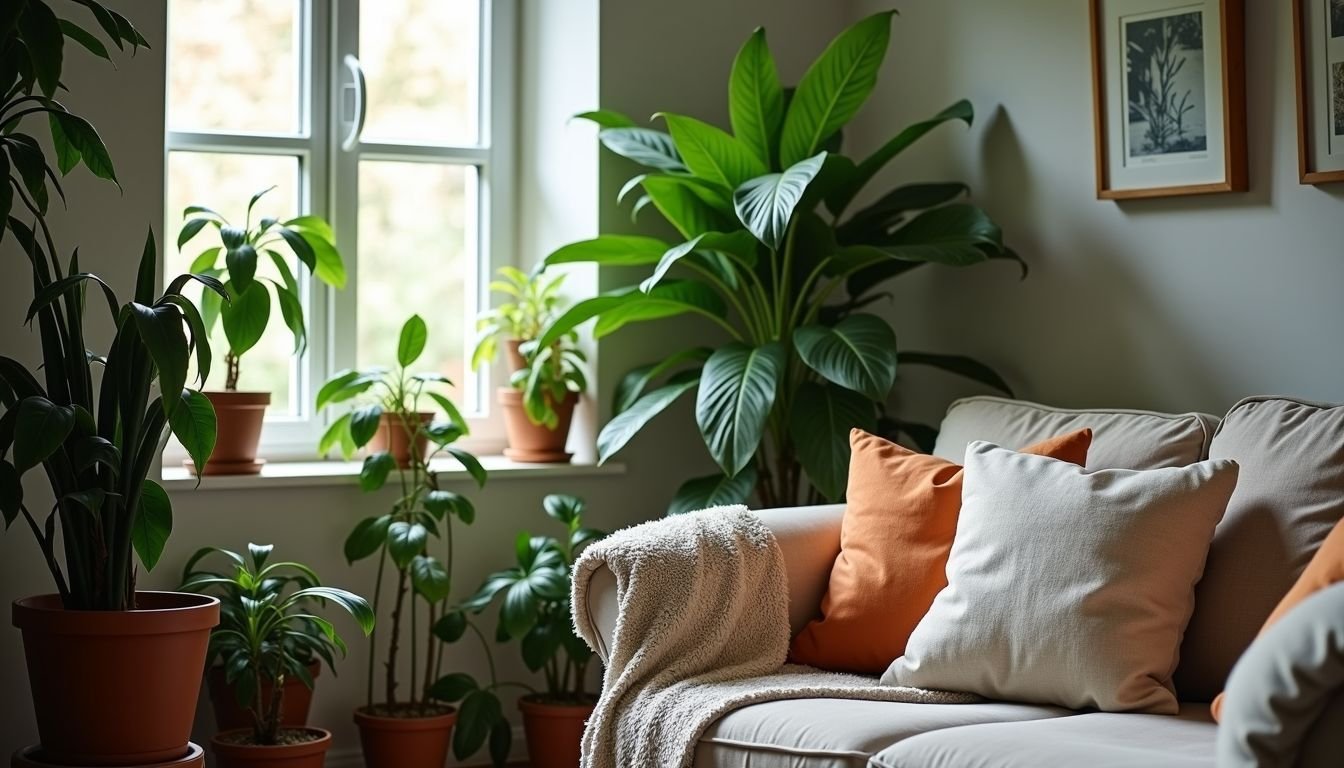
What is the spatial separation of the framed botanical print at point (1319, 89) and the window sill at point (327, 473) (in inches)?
66.4

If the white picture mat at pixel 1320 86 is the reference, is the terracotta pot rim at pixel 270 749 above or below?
below

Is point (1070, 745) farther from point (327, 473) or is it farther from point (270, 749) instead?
point (327, 473)

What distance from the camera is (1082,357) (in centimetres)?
306

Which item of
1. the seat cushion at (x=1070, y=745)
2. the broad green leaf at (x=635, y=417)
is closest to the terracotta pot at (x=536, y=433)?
the broad green leaf at (x=635, y=417)

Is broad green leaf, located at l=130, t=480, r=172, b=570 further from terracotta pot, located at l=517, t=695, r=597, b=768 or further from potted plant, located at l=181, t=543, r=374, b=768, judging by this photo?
terracotta pot, located at l=517, t=695, r=597, b=768

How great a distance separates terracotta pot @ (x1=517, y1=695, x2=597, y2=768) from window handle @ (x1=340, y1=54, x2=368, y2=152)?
4.65 ft

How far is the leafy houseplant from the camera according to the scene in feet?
9.57

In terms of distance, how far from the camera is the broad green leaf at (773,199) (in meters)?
2.75

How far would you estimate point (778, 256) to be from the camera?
320cm

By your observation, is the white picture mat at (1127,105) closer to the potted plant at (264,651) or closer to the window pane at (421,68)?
the window pane at (421,68)

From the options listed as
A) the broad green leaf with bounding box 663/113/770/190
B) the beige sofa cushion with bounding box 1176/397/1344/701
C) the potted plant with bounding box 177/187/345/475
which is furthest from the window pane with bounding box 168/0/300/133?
the beige sofa cushion with bounding box 1176/397/1344/701

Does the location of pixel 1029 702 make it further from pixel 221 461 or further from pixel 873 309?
pixel 221 461

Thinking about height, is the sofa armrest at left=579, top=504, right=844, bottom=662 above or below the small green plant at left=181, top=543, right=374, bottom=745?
above

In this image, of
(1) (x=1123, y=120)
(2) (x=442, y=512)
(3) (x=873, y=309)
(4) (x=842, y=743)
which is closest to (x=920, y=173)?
(3) (x=873, y=309)
